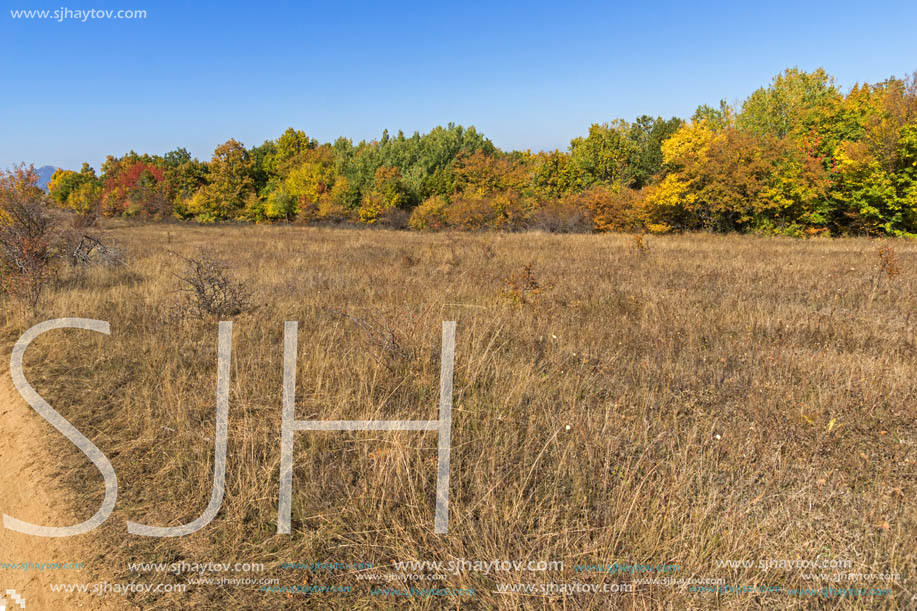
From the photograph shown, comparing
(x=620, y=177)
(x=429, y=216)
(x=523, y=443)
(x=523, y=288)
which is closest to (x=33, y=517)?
(x=523, y=443)

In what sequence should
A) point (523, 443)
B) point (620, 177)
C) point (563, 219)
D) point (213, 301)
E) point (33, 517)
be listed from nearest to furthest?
point (33, 517)
point (523, 443)
point (213, 301)
point (563, 219)
point (620, 177)

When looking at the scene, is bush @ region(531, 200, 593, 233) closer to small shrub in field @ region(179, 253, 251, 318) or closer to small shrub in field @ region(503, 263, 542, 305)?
small shrub in field @ region(503, 263, 542, 305)

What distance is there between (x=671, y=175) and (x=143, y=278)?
91.9 feet

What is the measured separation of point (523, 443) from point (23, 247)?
30.9ft

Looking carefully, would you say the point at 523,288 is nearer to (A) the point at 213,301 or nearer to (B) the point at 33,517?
(A) the point at 213,301

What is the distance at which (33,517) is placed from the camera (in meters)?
2.81

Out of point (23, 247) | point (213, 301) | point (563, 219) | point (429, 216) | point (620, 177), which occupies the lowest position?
point (213, 301)

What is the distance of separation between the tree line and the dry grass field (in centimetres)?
2227

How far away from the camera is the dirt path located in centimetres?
229

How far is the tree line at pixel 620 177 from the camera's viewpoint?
2494cm

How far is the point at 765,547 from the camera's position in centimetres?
238

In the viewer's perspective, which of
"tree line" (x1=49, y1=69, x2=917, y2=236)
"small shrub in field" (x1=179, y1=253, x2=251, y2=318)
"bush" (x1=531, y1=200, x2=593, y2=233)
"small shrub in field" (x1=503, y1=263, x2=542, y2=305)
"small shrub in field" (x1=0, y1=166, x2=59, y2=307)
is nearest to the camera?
"small shrub in field" (x1=179, y1=253, x2=251, y2=318)

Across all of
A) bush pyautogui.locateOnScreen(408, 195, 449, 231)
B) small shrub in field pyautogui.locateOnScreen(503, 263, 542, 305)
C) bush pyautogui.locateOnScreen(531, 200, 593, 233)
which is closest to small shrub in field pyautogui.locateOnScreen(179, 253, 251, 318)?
small shrub in field pyautogui.locateOnScreen(503, 263, 542, 305)

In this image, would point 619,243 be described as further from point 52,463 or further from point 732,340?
point 52,463
